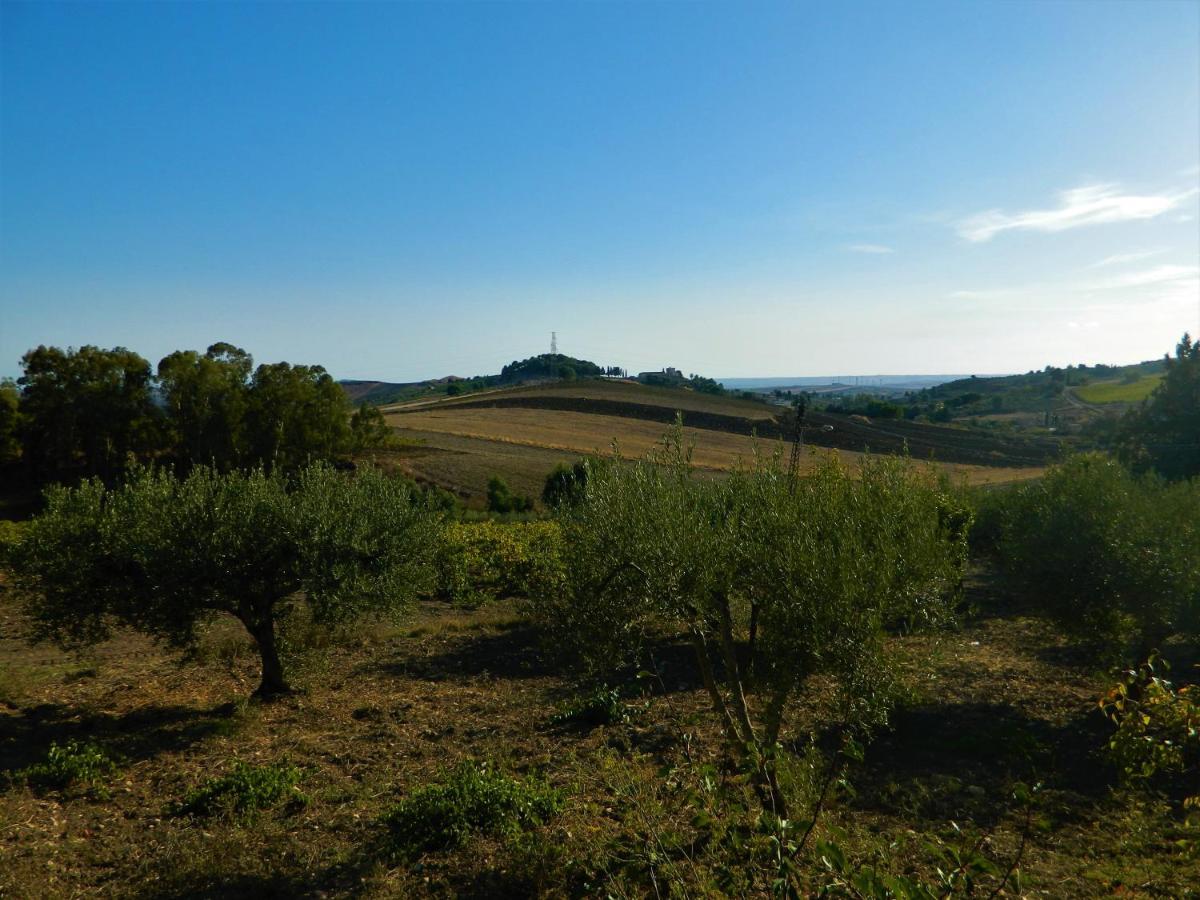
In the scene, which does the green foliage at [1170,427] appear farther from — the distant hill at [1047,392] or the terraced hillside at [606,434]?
the distant hill at [1047,392]

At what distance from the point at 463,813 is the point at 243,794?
325 centimetres

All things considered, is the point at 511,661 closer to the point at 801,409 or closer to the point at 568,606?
the point at 568,606

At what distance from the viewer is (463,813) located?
344 inches

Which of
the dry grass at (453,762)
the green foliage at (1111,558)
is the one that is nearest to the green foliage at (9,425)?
the dry grass at (453,762)

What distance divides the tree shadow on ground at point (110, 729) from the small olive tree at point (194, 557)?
139 centimetres

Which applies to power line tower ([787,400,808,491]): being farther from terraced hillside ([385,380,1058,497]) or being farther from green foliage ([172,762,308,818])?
terraced hillside ([385,380,1058,497])

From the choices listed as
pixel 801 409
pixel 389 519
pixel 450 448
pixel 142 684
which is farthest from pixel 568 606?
pixel 450 448

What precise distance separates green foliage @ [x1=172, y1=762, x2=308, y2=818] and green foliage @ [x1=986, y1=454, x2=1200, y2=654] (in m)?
14.0

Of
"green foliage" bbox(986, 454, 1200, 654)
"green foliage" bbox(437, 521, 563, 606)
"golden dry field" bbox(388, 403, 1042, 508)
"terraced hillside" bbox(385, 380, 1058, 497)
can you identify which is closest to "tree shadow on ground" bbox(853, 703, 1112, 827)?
"green foliage" bbox(986, 454, 1200, 654)

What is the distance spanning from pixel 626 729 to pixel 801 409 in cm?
1177

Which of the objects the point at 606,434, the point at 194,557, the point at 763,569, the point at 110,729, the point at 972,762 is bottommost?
Answer: the point at 972,762

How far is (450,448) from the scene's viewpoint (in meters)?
52.0

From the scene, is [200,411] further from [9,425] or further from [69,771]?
[69,771]

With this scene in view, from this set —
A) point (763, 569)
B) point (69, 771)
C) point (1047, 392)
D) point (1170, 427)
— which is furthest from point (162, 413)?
point (1047, 392)
